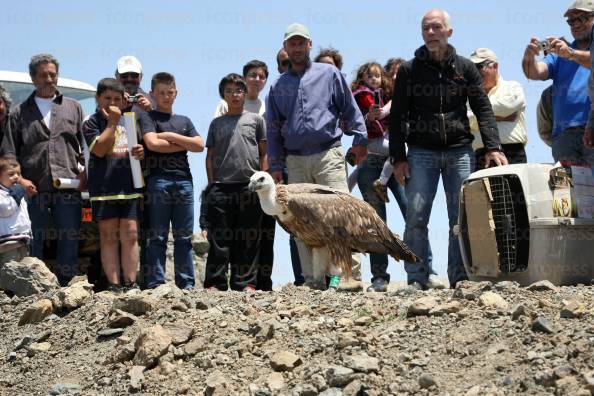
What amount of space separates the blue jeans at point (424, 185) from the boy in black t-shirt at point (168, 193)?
83.0 inches

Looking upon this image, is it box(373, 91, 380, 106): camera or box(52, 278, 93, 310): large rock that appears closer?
box(52, 278, 93, 310): large rock

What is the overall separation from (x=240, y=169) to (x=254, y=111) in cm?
130

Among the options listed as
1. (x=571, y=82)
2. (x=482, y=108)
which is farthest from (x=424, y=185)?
(x=571, y=82)

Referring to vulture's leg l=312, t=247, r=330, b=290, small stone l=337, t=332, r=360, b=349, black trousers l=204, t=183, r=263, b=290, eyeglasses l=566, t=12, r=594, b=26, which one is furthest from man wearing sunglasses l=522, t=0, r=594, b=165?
small stone l=337, t=332, r=360, b=349

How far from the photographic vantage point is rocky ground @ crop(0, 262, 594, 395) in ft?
20.2

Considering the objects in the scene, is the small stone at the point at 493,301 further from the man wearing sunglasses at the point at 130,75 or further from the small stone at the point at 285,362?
the man wearing sunglasses at the point at 130,75

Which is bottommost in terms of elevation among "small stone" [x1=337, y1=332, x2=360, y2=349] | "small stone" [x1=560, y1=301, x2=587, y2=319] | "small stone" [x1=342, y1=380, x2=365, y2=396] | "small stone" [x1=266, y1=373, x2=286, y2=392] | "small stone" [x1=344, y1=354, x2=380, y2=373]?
"small stone" [x1=266, y1=373, x2=286, y2=392]

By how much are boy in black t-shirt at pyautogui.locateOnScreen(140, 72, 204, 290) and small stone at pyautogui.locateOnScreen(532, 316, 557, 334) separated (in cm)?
441

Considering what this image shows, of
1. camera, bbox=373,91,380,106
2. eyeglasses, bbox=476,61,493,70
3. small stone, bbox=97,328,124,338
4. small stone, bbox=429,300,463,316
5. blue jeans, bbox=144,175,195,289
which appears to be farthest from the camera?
camera, bbox=373,91,380,106

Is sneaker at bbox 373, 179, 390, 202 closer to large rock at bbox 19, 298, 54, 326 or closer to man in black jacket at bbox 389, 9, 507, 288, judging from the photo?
man in black jacket at bbox 389, 9, 507, 288

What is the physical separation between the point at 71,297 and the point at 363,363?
3.46 m

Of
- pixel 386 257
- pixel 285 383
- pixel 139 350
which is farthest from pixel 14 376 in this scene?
pixel 386 257

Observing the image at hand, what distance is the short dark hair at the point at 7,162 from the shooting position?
1037 cm

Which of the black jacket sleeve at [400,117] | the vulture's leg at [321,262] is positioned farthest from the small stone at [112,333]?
the black jacket sleeve at [400,117]
